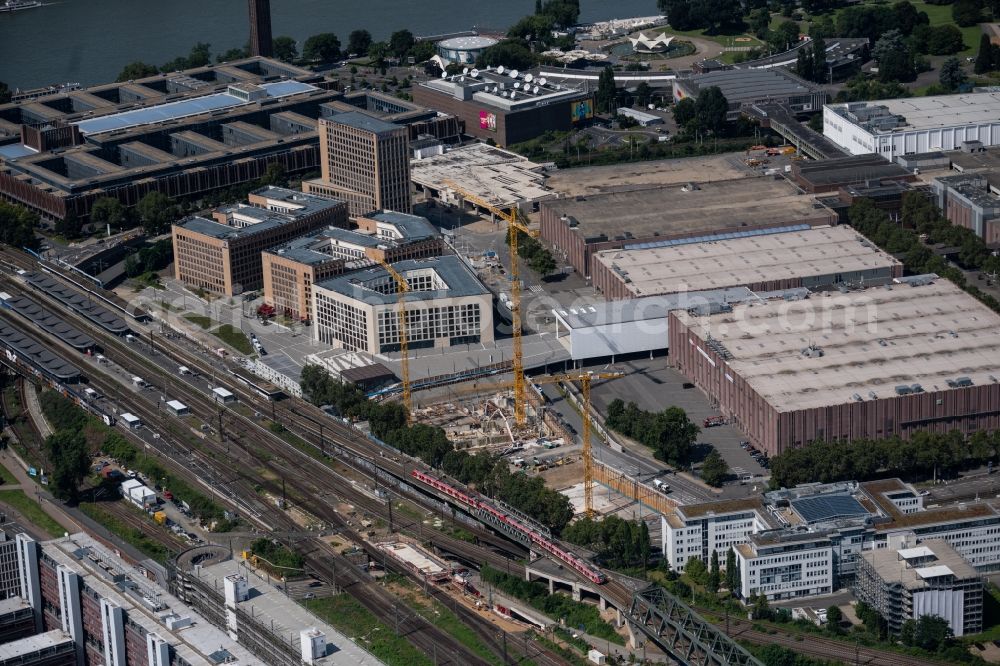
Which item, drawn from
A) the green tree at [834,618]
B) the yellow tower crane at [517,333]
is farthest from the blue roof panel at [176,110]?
the green tree at [834,618]

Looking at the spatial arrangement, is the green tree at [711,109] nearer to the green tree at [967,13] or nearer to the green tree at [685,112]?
the green tree at [685,112]

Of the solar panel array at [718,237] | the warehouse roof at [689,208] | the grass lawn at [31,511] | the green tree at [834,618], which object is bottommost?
the green tree at [834,618]

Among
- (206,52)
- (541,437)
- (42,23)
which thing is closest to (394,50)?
(206,52)

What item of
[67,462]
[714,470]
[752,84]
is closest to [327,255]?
[67,462]

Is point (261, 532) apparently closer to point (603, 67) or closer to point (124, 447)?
point (124, 447)

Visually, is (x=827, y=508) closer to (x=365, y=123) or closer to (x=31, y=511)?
(x=31, y=511)
